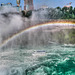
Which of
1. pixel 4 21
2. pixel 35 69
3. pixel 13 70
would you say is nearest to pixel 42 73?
pixel 35 69

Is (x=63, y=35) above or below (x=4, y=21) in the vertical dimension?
below

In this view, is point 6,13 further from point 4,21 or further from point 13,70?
point 13,70

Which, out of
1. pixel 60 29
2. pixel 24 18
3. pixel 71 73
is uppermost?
pixel 24 18

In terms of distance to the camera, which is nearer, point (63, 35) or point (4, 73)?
point (4, 73)

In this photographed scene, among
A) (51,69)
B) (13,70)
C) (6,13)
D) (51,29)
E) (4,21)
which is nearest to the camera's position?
(13,70)

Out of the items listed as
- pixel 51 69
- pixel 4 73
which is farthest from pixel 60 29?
pixel 4 73

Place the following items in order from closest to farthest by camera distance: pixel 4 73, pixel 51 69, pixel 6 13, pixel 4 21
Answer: pixel 4 73, pixel 51 69, pixel 6 13, pixel 4 21

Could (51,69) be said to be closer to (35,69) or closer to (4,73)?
(35,69)
